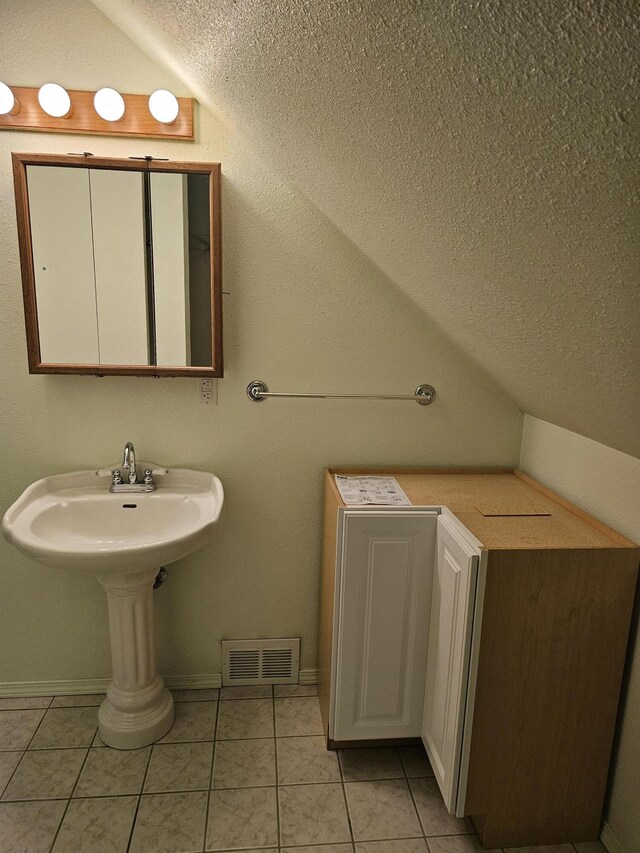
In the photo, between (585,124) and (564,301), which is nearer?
(585,124)

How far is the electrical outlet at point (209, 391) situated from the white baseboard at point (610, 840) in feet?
5.57

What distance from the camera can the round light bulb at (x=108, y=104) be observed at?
173cm

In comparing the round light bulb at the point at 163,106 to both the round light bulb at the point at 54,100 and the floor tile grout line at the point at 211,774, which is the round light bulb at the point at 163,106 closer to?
the round light bulb at the point at 54,100

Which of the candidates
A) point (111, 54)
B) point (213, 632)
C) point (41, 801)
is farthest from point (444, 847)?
point (111, 54)

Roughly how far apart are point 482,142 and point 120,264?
1.47 metres

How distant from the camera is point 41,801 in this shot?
66.2 inches

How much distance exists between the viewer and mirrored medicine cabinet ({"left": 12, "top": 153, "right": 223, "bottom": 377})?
1.79m

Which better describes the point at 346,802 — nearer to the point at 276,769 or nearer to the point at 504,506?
the point at 276,769

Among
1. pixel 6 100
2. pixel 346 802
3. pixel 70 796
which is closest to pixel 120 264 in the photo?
pixel 6 100

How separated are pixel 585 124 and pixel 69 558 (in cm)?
149

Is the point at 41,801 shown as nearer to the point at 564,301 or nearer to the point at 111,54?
the point at 564,301

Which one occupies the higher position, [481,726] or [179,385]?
[179,385]

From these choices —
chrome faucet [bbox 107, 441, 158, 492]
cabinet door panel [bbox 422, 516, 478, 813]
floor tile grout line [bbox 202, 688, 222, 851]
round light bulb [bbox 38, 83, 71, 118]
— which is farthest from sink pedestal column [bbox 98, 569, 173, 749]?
round light bulb [bbox 38, 83, 71, 118]

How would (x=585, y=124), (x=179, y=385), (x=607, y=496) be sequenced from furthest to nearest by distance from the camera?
(x=179, y=385) < (x=607, y=496) < (x=585, y=124)
